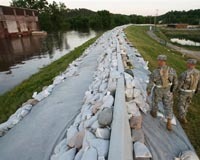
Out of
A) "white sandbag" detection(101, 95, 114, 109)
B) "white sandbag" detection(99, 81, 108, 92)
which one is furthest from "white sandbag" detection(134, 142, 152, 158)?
"white sandbag" detection(99, 81, 108, 92)

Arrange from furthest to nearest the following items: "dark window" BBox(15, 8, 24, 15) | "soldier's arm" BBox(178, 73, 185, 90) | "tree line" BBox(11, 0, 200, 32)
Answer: "tree line" BBox(11, 0, 200, 32) → "dark window" BBox(15, 8, 24, 15) → "soldier's arm" BBox(178, 73, 185, 90)

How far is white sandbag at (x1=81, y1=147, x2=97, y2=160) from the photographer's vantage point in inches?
93.0

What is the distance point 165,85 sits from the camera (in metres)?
3.85

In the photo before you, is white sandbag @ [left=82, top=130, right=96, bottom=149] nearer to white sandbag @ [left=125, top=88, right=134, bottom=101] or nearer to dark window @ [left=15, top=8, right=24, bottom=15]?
white sandbag @ [left=125, top=88, right=134, bottom=101]

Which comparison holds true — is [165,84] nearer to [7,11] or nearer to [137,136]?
[137,136]

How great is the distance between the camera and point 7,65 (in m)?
14.3

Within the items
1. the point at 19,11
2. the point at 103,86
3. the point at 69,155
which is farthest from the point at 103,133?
the point at 19,11

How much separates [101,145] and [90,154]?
0.20 m

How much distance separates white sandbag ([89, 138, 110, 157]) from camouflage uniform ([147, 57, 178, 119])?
171 centimetres

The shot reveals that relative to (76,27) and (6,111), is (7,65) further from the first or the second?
(76,27)

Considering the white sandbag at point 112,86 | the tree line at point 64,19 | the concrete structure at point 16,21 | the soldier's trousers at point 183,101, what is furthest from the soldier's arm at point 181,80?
the tree line at point 64,19

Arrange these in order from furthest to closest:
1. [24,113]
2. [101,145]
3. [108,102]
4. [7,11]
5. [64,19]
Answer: [64,19] → [7,11] → [24,113] → [108,102] → [101,145]

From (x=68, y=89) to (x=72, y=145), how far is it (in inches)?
113

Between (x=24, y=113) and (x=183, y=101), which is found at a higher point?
(x=183, y=101)
